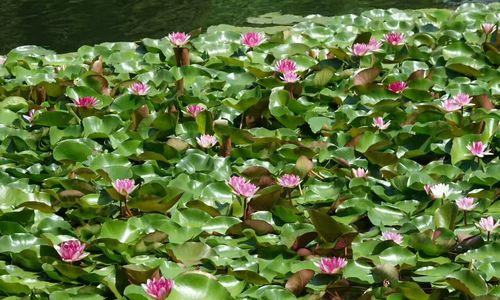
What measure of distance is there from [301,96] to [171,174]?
0.85 meters

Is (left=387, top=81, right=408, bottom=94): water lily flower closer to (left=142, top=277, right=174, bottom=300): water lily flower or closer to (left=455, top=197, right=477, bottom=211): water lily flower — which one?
(left=455, top=197, right=477, bottom=211): water lily flower

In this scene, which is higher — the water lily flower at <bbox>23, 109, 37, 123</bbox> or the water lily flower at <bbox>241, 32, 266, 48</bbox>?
the water lily flower at <bbox>241, 32, 266, 48</bbox>

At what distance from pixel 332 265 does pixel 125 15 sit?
4737 millimetres

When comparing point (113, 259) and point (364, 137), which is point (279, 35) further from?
point (113, 259)

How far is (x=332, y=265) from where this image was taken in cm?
229

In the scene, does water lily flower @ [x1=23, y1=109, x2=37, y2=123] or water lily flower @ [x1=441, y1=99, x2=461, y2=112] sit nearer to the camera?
water lily flower @ [x1=441, y1=99, x2=461, y2=112]

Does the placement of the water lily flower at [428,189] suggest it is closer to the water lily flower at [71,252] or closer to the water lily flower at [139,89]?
the water lily flower at [71,252]

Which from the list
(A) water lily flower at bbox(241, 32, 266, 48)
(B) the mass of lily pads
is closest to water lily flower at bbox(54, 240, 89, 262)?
(B) the mass of lily pads

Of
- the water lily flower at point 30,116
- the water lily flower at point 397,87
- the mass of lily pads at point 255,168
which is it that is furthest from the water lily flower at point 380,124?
the water lily flower at point 30,116

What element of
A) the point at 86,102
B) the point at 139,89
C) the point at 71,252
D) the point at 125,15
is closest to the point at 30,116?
the point at 86,102

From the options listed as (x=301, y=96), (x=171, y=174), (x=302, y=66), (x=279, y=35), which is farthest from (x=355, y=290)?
(x=279, y=35)

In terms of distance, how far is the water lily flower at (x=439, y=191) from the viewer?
2.62 meters

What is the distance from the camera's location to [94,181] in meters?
2.87

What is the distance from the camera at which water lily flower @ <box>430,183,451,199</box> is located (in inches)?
103
